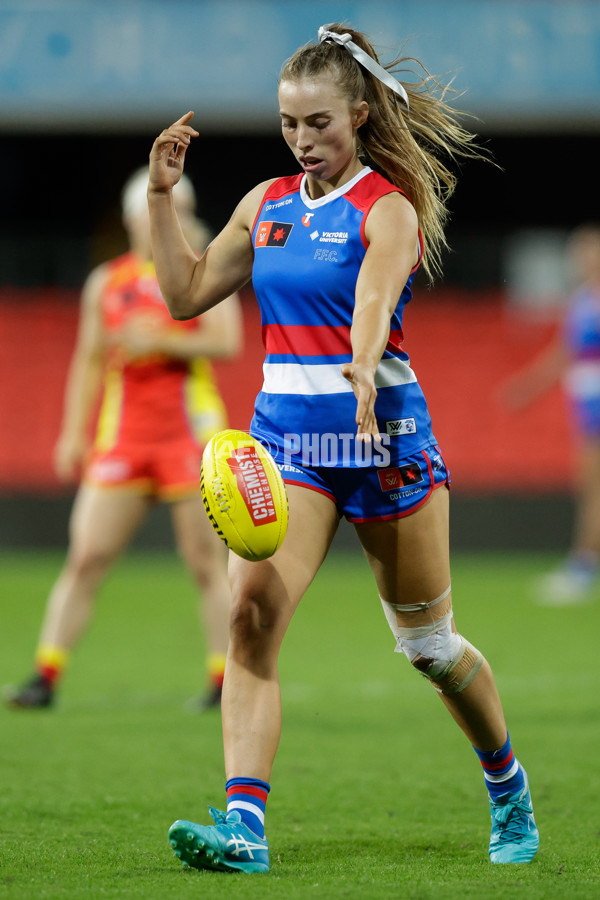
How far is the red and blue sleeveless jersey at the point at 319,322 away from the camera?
3.75 meters

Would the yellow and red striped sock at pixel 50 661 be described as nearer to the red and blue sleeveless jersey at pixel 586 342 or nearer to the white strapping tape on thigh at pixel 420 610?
the white strapping tape on thigh at pixel 420 610

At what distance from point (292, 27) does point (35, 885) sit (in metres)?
11.6

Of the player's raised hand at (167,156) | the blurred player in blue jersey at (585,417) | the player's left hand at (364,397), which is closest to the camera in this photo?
the player's left hand at (364,397)

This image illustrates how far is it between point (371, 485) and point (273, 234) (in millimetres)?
780

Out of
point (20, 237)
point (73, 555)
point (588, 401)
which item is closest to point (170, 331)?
point (73, 555)

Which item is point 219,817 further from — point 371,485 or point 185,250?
point 185,250

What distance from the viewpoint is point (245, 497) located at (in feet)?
12.0

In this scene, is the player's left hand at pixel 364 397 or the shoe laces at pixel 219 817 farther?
the shoe laces at pixel 219 817

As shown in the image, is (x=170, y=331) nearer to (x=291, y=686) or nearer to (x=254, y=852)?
(x=291, y=686)

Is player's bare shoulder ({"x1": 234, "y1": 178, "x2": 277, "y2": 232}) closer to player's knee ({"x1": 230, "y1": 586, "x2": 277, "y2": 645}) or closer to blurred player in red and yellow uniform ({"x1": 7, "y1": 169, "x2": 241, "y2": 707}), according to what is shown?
player's knee ({"x1": 230, "y1": 586, "x2": 277, "y2": 645})

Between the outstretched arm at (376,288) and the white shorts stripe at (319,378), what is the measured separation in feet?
0.77

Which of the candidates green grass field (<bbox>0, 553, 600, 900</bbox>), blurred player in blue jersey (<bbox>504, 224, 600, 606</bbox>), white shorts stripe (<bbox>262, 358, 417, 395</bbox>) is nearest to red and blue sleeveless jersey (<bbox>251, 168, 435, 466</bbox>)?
white shorts stripe (<bbox>262, 358, 417, 395</bbox>)

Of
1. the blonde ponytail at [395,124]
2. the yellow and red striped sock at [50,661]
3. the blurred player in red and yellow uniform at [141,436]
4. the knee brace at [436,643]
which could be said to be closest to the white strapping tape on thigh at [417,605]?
the knee brace at [436,643]

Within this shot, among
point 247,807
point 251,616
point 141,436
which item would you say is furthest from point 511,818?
point 141,436
